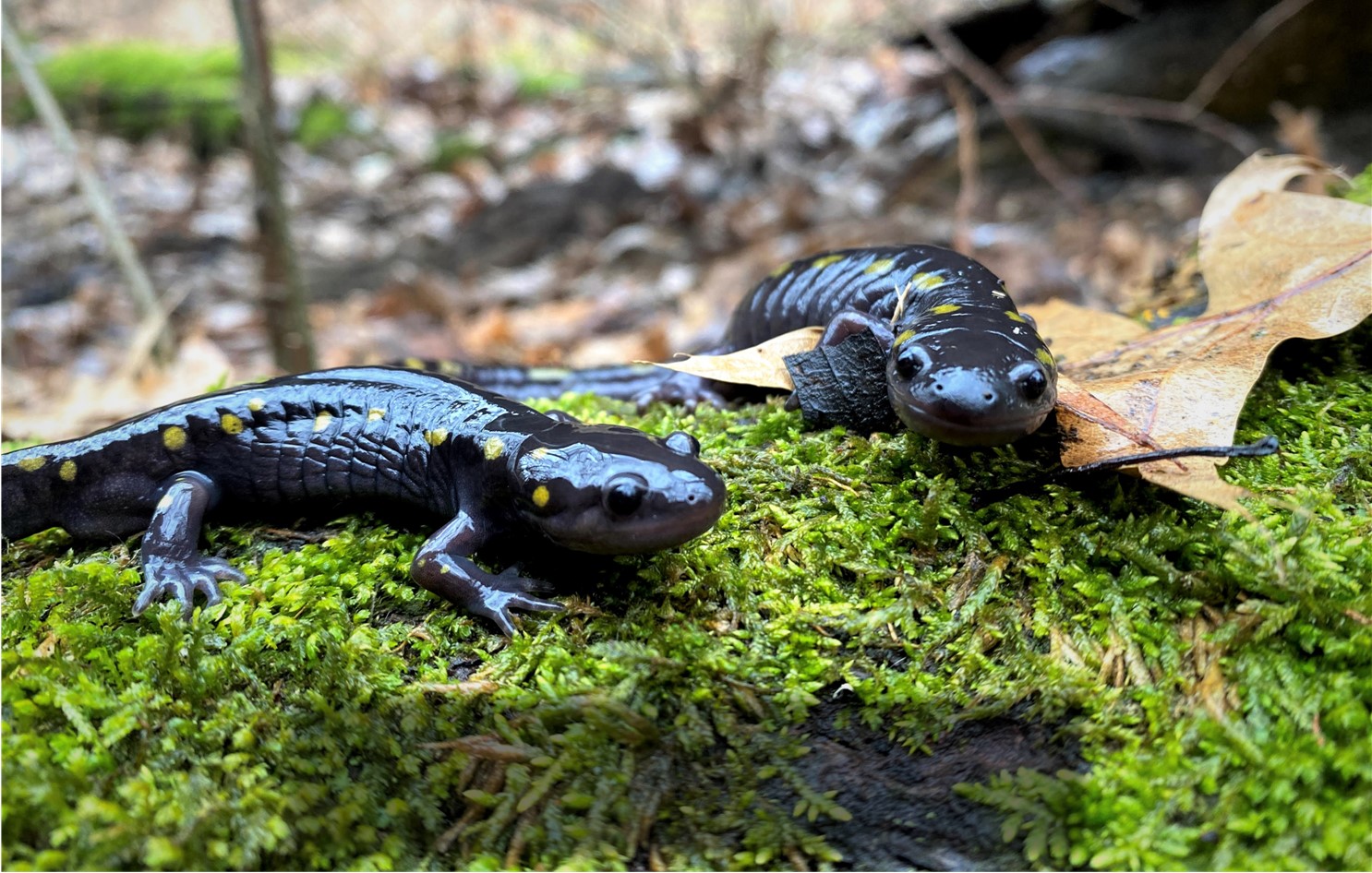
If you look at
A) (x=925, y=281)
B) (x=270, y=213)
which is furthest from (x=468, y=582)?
Result: (x=270, y=213)

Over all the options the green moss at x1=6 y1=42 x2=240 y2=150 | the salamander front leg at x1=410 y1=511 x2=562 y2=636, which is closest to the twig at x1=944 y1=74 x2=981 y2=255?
the salamander front leg at x1=410 y1=511 x2=562 y2=636

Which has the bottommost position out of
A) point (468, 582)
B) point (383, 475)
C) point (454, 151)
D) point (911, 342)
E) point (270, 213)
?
point (468, 582)

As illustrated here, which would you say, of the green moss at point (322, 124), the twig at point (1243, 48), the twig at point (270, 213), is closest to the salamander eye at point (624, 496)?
the twig at point (270, 213)

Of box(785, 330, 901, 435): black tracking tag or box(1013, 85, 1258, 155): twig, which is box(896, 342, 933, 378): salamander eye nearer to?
box(785, 330, 901, 435): black tracking tag

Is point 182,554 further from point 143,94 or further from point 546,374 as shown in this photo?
point 143,94

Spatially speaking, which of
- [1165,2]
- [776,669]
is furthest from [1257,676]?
[1165,2]

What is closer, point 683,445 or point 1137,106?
point 683,445
